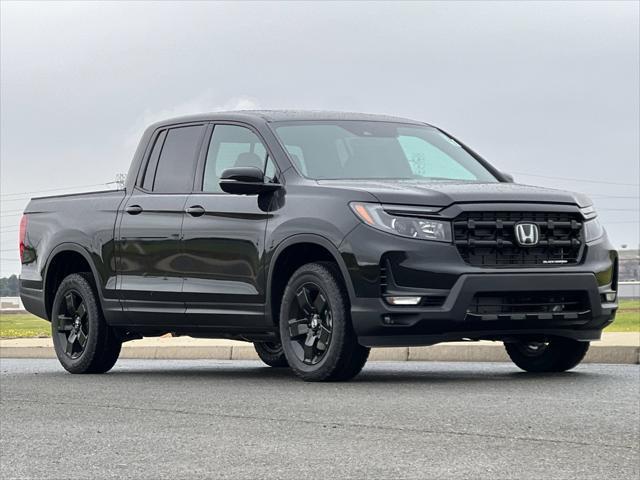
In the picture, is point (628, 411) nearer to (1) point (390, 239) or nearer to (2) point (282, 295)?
(1) point (390, 239)

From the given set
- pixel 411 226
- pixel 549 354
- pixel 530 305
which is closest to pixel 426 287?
pixel 411 226

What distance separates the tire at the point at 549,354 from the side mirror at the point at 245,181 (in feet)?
8.08

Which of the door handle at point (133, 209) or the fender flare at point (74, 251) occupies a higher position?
the door handle at point (133, 209)

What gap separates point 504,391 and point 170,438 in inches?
114

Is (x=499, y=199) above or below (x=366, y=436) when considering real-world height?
above

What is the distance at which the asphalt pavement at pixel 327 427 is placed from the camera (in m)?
6.59

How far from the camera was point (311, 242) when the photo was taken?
10008 millimetres

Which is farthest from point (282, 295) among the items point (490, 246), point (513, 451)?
point (513, 451)

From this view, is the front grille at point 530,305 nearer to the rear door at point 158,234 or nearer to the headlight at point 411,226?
the headlight at point 411,226

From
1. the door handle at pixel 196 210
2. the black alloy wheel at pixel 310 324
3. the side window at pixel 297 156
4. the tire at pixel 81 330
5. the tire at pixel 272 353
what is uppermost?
the side window at pixel 297 156

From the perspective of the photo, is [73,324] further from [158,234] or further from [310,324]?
[310,324]

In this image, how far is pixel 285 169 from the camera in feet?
34.7

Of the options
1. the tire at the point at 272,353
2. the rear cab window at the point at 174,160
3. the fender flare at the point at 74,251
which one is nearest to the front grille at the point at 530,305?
the rear cab window at the point at 174,160

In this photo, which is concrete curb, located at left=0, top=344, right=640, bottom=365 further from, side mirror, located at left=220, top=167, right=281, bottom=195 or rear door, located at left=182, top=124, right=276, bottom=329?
side mirror, located at left=220, top=167, right=281, bottom=195
